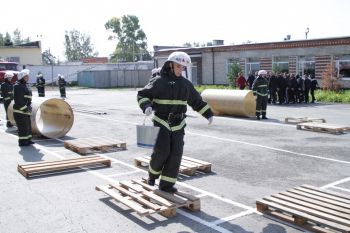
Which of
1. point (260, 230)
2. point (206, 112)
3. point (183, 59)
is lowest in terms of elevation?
point (260, 230)

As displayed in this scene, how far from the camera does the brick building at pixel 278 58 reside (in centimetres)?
2962

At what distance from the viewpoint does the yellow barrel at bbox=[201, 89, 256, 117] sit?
16.3 m

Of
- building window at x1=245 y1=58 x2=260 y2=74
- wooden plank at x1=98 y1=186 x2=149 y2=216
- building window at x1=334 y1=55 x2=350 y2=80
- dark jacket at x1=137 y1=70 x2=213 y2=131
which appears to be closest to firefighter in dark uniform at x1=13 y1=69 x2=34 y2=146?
wooden plank at x1=98 y1=186 x2=149 y2=216

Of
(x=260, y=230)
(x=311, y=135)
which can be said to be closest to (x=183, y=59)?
(x=260, y=230)

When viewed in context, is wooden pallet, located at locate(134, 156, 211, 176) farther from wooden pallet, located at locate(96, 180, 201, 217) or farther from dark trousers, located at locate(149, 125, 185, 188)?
dark trousers, located at locate(149, 125, 185, 188)

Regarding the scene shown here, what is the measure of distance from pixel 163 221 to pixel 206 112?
182 cm

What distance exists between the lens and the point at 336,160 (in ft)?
29.2

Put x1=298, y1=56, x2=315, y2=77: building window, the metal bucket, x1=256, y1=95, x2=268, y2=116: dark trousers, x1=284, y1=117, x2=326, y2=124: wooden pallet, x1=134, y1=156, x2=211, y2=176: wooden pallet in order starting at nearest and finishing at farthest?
the metal bucket → x1=134, y1=156, x2=211, y2=176: wooden pallet → x1=284, y1=117, x2=326, y2=124: wooden pallet → x1=256, y1=95, x2=268, y2=116: dark trousers → x1=298, y1=56, x2=315, y2=77: building window

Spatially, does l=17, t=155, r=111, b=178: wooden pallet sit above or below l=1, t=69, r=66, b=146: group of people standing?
below

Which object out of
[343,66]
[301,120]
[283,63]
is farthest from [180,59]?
[283,63]

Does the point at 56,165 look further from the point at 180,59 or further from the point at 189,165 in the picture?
the point at 180,59

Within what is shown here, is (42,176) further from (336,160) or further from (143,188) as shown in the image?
(336,160)

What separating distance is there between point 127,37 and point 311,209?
97814mm

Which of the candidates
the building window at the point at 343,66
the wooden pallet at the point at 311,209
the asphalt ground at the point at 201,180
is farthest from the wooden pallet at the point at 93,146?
the building window at the point at 343,66
